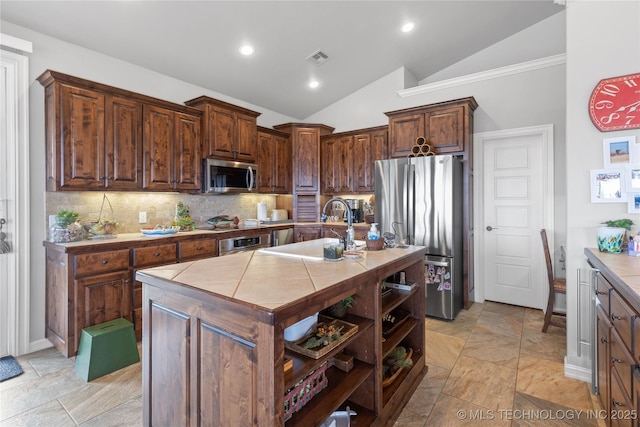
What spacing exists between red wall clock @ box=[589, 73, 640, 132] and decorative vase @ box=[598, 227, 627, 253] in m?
0.70

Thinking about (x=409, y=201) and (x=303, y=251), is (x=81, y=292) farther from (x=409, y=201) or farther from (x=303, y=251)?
(x=409, y=201)

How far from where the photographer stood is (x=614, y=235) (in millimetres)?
2049

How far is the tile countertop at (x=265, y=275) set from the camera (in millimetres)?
1221

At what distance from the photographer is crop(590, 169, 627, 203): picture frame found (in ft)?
7.02

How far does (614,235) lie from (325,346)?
6.71ft

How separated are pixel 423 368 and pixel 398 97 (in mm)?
3888

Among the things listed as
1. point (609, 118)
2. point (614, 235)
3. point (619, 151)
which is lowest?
point (614, 235)

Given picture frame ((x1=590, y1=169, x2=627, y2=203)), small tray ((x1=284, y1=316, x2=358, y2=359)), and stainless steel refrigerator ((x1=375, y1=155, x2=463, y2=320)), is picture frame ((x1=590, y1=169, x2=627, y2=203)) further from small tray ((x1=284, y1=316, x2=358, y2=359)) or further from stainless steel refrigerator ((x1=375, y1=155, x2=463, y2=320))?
small tray ((x1=284, y1=316, x2=358, y2=359))

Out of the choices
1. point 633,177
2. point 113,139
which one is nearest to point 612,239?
point 633,177

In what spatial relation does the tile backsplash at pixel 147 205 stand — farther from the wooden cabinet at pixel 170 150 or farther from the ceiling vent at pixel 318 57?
the ceiling vent at pixel 318 57

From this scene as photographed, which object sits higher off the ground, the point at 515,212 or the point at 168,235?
the point at 515,212

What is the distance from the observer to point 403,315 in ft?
7.71

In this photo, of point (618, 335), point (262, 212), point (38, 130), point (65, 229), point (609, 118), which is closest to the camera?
point (618, 335)

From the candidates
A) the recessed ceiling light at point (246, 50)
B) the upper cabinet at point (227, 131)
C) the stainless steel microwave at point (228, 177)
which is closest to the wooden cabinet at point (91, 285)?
the stainless steel microwave at point (228, 177)
